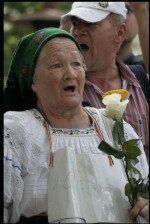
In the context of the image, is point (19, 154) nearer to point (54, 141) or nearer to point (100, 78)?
point (54, 141)

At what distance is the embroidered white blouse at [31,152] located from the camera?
2488mm

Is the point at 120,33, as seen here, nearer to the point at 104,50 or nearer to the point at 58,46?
→ the point at 104,50

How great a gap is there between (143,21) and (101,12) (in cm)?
50

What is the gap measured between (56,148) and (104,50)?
1.44m

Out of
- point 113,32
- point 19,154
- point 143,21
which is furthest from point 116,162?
point 113,32

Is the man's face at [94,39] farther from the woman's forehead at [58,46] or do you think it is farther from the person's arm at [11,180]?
the person's arm at [11,180]

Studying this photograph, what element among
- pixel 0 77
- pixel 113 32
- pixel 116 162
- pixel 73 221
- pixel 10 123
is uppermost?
pixel 113 32

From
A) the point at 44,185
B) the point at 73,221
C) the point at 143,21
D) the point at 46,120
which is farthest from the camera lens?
the point at 143,21

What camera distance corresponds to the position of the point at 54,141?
2.67 m

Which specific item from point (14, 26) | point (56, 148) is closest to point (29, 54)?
point (56, 148)

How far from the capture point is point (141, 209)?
2.46 m

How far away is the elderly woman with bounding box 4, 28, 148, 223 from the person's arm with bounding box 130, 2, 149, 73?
765 mm

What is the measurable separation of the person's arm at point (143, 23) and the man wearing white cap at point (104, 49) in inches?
13.0

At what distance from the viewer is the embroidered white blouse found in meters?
2.49
